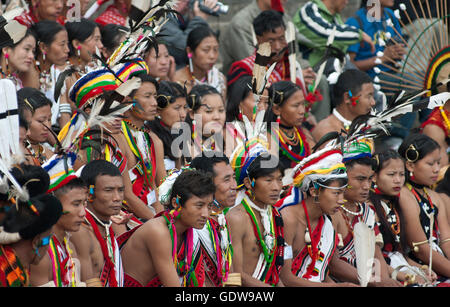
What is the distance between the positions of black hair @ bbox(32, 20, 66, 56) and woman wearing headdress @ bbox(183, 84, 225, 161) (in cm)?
117

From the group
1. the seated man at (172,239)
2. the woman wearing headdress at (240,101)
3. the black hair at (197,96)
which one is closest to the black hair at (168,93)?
the black hair at (197,96)

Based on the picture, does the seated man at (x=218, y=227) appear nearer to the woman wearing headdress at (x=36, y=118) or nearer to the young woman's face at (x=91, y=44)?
the woman wearing headdress at (x=36, y=118)

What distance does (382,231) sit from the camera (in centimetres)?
654

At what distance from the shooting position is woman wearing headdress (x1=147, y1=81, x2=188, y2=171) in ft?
21.2

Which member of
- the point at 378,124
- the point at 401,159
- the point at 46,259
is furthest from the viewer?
the point at 401,159

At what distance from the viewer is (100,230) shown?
5.06m

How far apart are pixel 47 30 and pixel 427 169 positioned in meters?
3.25

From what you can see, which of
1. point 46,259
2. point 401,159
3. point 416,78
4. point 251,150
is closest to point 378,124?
point 401,159

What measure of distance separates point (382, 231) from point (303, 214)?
921mm

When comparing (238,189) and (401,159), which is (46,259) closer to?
(238,189)

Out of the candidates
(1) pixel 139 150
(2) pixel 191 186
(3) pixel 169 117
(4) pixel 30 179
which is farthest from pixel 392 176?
(4) pixel 30 179

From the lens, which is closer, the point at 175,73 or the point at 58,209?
the point at 58,209

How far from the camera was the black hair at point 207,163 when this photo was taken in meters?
5.55
